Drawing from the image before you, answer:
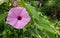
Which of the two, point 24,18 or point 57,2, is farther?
point 57,2

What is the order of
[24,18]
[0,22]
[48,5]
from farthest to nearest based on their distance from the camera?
[48,5], [0,22], [24,18]

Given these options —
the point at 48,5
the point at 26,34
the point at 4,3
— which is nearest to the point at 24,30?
the point at 26,34

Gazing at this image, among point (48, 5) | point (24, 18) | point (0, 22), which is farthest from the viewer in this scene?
point (48, 5)

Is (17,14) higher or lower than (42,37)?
higher

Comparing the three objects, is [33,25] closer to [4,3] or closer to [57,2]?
[4,3]

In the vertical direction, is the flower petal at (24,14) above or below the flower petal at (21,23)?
above

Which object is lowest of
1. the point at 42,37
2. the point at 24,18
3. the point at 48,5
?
the point at 48,5

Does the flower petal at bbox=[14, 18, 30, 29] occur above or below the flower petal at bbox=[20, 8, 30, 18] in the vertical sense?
below

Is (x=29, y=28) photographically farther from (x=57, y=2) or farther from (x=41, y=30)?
(x=57, y=2)
